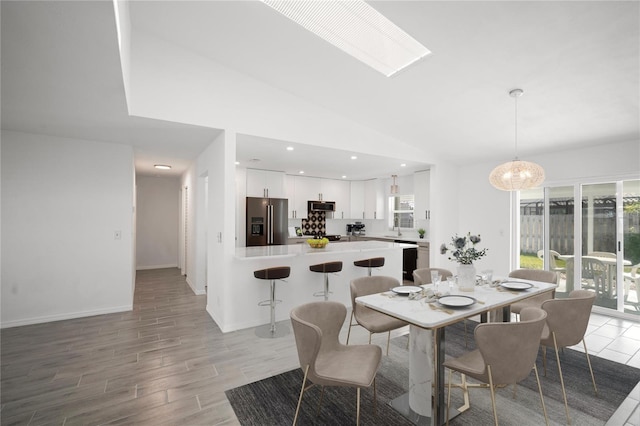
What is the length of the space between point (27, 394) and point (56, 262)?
2.21 meters

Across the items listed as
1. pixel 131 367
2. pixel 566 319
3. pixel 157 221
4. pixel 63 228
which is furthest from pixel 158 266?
pixel 566 319

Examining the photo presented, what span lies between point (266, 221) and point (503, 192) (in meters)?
4.58

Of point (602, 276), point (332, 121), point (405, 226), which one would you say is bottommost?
point (602, 276)

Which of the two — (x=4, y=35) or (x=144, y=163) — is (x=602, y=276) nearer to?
(x=4, y=35)

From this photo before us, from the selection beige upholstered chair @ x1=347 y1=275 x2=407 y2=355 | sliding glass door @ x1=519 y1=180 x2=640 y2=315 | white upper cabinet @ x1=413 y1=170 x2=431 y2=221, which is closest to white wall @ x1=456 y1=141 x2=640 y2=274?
sliding glass door @ x1=519 y1=180 x2=640 y2=315

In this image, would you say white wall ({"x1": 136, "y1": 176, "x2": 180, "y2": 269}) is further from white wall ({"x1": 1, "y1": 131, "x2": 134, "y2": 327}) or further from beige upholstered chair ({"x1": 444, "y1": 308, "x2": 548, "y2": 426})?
beige upholstered chair ({"x1": 444, "y1": 308, "x2": 548, "y2": 426})

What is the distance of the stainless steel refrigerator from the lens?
613 cm

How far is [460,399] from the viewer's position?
7.51 ft

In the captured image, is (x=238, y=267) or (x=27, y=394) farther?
(x=238, y=267)

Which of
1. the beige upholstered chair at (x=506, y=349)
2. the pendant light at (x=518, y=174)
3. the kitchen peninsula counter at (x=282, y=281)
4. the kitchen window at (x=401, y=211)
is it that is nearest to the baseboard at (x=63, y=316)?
the kitchen peninsula counter at (x=282, y=281)

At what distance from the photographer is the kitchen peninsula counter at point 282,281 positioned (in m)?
3.74

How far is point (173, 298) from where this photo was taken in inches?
199

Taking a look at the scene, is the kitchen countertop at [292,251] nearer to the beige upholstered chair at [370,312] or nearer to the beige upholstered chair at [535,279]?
the beige upholstered chair at [370,312]

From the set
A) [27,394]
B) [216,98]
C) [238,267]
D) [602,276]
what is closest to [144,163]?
[216,98]
